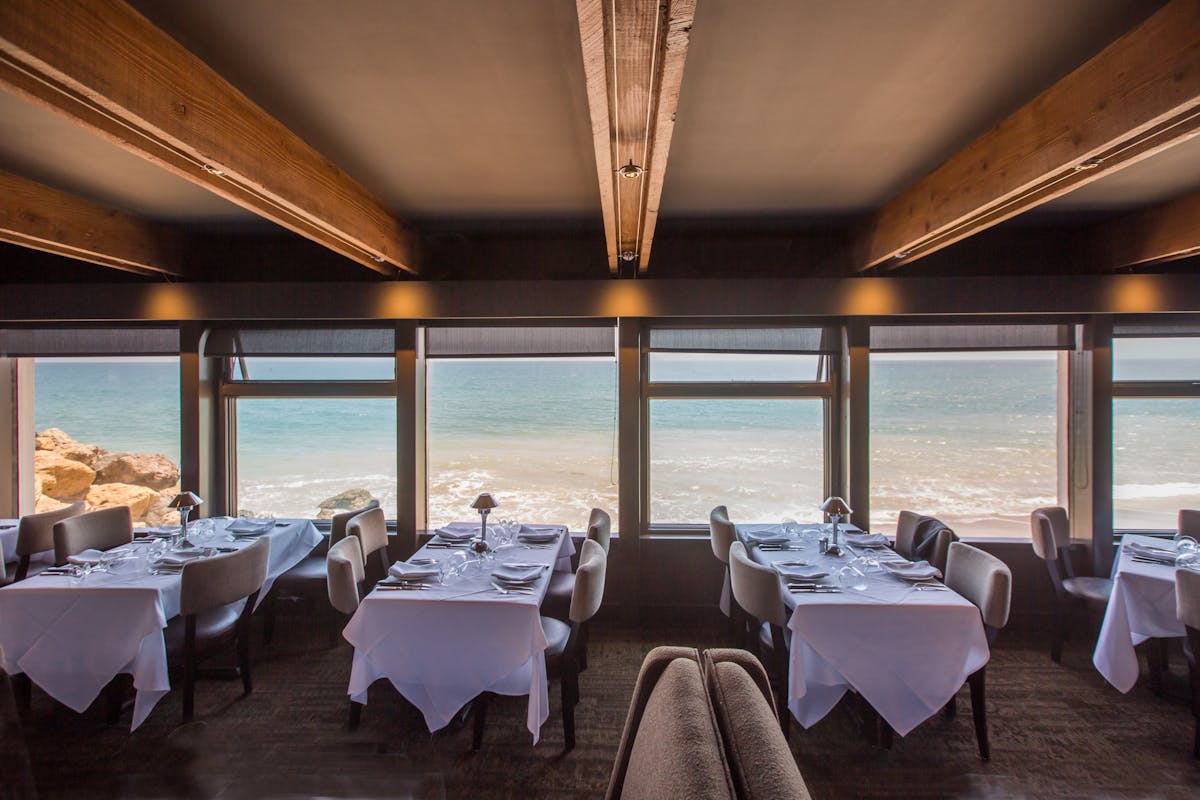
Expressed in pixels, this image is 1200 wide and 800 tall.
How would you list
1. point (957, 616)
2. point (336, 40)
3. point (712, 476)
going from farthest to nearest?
point (712, 476) → point (957, 616) → point (336, 40)

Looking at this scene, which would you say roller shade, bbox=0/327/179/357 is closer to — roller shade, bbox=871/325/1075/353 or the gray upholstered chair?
the gray upholstered chair

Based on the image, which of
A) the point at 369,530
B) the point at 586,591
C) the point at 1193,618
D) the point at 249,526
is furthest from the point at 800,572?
the point at 249,526

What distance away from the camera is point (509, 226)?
142 inches

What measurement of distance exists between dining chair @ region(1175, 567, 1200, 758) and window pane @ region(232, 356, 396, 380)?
468 cm

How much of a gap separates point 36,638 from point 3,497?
10.1 ft

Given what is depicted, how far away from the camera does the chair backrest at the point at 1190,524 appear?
11.3 feet

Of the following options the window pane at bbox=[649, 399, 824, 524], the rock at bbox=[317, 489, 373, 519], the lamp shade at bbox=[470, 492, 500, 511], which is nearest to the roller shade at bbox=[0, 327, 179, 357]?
the rock at bbox=[317, 489, 373, 519]

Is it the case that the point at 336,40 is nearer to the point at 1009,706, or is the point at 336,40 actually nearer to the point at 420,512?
the point at 420,512

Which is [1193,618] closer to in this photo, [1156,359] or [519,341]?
[1156,359]

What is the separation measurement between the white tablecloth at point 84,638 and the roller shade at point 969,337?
4582mm

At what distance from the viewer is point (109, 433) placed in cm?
444

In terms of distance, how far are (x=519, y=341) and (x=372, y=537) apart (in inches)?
67.5

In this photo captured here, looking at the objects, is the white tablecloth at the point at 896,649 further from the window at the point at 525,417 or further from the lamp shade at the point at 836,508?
the window at the point at 525,417

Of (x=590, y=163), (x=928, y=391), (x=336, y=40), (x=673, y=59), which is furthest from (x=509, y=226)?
(x=928, y=391)
